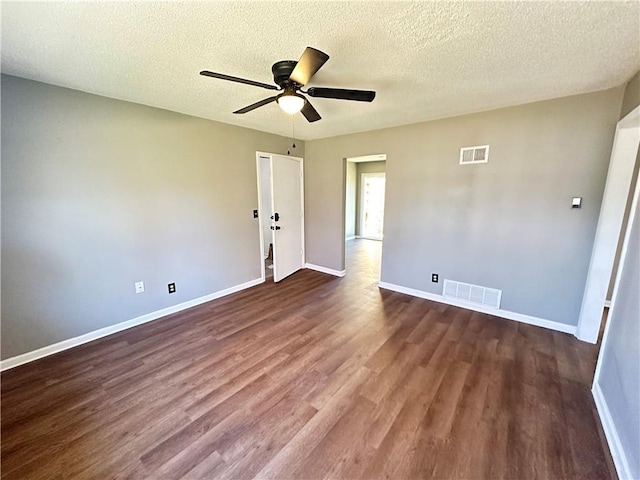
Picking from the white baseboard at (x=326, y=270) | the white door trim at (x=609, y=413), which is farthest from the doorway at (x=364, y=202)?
the white door trim at (x=609, y=413)

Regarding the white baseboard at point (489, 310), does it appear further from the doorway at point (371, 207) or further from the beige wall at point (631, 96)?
the doorway at point (371, 207)

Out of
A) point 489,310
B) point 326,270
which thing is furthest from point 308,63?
point 326,270

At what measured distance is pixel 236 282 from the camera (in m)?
3.83

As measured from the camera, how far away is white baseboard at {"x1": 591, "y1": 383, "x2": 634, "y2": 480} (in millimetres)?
1327

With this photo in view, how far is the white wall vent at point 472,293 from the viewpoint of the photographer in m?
3.06

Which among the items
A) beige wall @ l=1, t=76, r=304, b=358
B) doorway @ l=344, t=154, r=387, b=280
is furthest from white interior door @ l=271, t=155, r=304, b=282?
doorway @ l=344, t=154, r=387, b=280

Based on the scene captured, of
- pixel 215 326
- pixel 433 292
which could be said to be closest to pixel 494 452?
pixel 433 292

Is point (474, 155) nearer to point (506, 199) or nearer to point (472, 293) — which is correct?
point (506, 199)

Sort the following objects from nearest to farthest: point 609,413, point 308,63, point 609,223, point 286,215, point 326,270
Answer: point 308,63, point 609,413, point 609,223, point 286,215, point 326,270

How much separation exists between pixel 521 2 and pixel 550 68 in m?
0.96

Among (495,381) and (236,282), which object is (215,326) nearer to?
(236,282)

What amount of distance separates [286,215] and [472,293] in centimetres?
290

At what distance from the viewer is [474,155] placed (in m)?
3.00

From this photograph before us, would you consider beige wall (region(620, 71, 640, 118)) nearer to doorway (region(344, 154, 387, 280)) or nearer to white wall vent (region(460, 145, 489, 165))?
white wall vent (region(460, 145, 489, 165))
